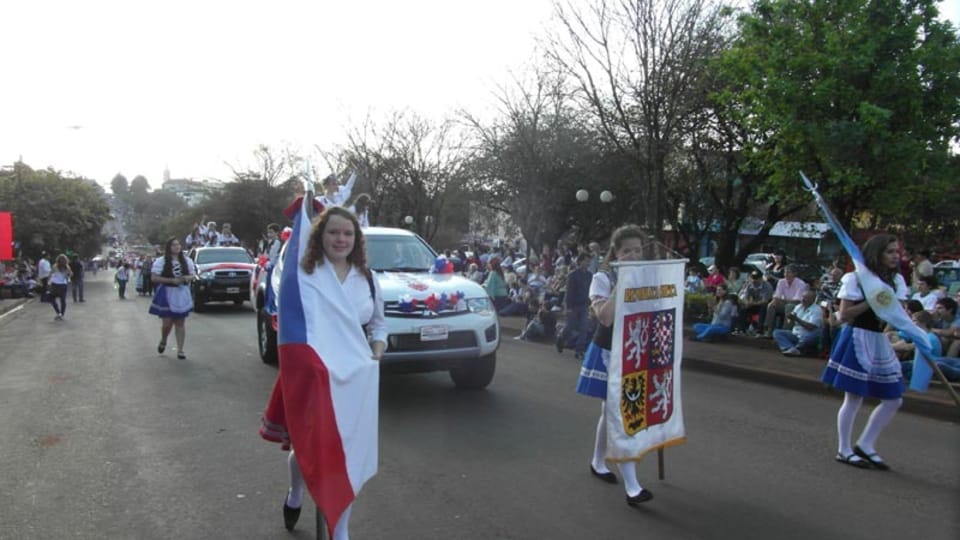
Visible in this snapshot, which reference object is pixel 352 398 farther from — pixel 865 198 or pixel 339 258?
pixel 865 198

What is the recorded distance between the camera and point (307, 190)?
3.86 meters

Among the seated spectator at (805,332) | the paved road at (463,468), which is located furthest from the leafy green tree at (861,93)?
the paved road at (463,468)

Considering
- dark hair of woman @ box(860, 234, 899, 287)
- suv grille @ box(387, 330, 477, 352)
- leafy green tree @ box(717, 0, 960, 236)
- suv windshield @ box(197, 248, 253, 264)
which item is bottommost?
suv grille @ box(387, 330, 477, 352)

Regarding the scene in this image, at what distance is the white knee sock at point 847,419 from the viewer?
5656 millimetres

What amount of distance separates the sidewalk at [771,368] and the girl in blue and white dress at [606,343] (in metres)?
3.75

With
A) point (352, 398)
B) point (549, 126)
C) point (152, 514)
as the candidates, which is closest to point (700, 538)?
point (352, 398)

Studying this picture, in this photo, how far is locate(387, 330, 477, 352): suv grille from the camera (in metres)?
7.42

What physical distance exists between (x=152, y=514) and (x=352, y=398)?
2002mm

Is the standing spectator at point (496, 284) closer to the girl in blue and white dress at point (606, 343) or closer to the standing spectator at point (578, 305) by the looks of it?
the standing spectator at point (578, 305)

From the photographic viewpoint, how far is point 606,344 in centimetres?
498

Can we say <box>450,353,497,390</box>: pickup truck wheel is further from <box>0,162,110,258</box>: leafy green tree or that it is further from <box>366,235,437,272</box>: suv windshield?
<box>0,162,110,258</box>: leafy green tree

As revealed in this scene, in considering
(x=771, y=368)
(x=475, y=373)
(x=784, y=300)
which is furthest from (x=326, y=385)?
(x=784, y=300)

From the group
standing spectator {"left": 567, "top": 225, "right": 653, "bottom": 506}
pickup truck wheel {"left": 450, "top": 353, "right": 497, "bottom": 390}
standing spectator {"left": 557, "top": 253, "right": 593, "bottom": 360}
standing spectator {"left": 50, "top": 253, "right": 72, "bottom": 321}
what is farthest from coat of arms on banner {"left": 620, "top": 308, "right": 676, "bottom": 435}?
standing spectator {"left": 50, "top": 253, "right": 72, "bottom": 321}

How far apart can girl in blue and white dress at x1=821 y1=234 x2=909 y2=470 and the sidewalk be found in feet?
6.92
